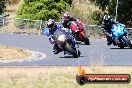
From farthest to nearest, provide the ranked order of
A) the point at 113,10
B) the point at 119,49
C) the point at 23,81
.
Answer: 1. the point at 113,10
2. the point at 119,49
3. the point at 23,81

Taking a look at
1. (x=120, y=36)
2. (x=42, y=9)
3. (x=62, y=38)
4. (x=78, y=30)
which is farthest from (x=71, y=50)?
(x=42, y=9)

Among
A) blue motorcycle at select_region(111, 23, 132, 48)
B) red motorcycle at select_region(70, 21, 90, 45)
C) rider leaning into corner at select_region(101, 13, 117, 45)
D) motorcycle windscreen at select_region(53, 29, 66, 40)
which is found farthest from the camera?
red motorcycle at select_region(70, 21, 90, 45)

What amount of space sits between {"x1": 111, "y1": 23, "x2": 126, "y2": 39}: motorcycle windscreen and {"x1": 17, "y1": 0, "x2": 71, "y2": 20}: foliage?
49.8 ft

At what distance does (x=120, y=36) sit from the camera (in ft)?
84.2

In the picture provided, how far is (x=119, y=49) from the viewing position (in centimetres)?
2558

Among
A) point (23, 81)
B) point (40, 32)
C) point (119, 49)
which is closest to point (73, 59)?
point (119, 49)

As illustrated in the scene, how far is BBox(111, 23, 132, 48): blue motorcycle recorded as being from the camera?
25.6m

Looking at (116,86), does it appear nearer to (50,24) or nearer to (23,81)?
(23,81)

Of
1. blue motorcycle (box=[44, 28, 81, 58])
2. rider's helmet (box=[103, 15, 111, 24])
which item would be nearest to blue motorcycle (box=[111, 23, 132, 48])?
rider's helmet (box=[103, 15, 111, 24])

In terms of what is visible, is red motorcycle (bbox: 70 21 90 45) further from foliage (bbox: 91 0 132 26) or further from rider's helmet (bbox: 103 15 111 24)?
foliage (bbox: 91 0 132 26)

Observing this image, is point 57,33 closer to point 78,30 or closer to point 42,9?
point 78,30

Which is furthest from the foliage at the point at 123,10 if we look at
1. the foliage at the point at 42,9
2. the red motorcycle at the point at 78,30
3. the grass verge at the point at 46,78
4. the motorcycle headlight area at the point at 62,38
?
the grass verge at the point at 46,78

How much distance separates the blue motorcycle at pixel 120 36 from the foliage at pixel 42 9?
1523 centimetres

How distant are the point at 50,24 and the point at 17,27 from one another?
1721 centimetres
